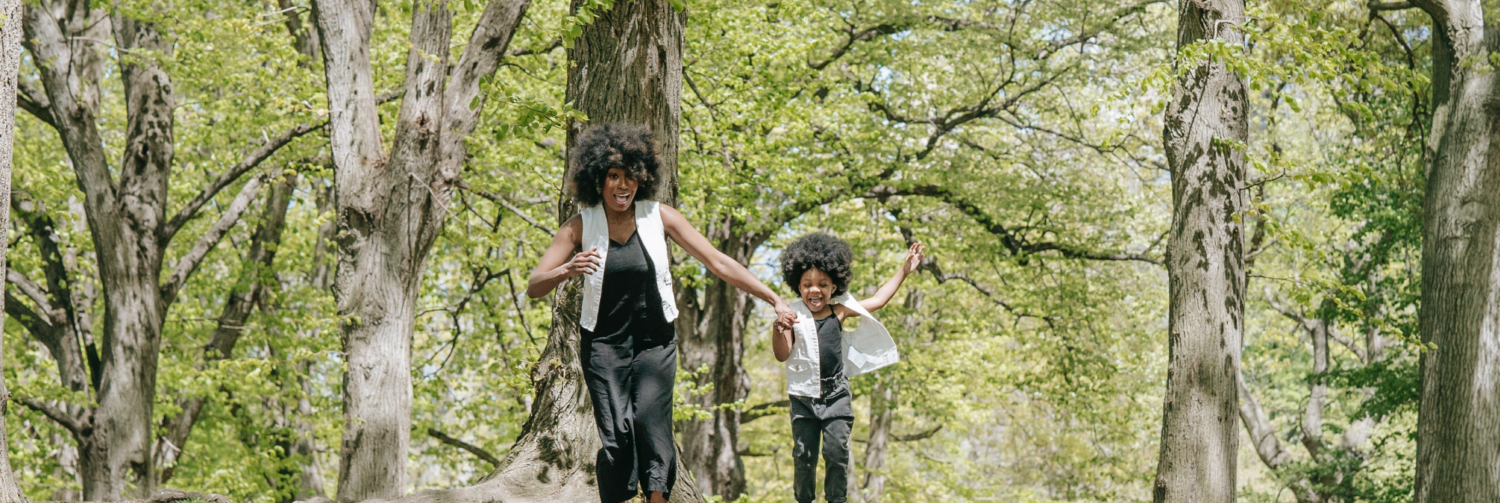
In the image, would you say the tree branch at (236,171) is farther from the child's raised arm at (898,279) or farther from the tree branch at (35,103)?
the child's raised arm at (898,279)

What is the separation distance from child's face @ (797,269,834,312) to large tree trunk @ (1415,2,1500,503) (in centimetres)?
644

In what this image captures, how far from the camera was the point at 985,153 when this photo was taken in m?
14.7

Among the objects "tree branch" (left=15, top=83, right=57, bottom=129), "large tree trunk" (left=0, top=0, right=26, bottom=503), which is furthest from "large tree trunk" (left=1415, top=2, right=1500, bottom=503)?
"tree branch" (left=15, top=83, right=57, bottom=129)

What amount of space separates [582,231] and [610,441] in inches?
34.3

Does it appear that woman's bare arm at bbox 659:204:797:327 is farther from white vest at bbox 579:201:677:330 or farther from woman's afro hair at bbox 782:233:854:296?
woman's afro hair at bbox 782:233:854:296

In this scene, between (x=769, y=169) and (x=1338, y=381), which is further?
(x=1338, y=381)

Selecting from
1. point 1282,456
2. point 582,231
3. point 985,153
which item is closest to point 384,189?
point 582,231

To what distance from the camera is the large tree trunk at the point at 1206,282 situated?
689cm

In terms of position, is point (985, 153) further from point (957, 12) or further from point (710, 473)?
point (710, 473)

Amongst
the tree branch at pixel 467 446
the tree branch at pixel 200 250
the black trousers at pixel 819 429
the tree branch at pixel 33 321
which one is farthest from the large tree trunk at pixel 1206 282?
the tree branch at pixel 33 321

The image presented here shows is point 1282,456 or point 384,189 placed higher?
point 384,189

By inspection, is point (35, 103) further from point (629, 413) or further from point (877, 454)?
point (877, 454)

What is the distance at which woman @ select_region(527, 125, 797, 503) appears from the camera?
4.44 metres

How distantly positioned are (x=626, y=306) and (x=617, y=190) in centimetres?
48
